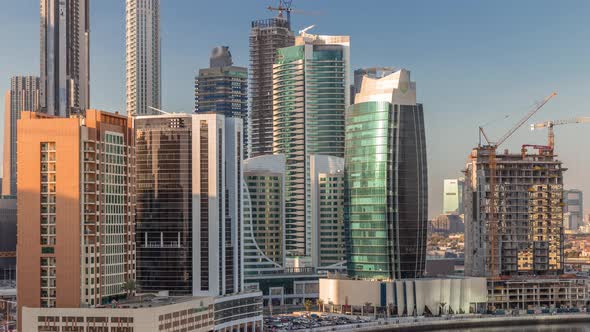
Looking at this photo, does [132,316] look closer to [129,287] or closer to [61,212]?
[129,287]

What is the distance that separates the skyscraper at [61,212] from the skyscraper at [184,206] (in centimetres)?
3143

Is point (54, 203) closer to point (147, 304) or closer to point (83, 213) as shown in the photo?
point (83, 213)

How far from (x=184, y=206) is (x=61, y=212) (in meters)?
37.0

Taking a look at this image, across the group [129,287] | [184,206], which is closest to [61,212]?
[129,287]

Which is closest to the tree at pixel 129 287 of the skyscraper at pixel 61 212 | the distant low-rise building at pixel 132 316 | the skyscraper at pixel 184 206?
the distant low-rise building at pixel 132 316

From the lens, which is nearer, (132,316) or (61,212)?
(132,316)

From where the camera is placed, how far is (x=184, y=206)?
164 meters

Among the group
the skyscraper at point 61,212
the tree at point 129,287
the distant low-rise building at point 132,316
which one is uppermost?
the skyscraper at point 61,212

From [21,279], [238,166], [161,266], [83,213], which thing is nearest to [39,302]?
[21,279]

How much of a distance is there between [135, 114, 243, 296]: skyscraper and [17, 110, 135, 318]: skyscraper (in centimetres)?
3143

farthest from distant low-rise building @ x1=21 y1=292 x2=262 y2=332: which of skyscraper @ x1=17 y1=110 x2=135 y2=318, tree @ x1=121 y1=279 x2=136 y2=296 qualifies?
skyscraper @ x1=17 y1=110 x2=135 y2=318

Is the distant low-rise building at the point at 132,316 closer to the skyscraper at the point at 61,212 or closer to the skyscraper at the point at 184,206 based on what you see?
the skyscraper at the point at 61,212

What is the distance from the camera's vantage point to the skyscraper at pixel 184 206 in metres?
164

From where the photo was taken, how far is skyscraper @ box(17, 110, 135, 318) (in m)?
128
